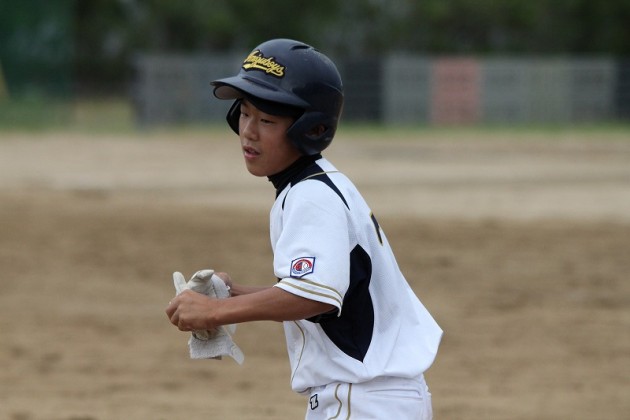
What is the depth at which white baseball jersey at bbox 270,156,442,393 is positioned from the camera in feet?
8.89

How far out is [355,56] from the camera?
3853 cm

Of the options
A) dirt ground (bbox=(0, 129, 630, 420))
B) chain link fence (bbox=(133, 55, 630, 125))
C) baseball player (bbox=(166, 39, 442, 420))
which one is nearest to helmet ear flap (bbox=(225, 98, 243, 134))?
baseball player (bbox=(166, 39, 442, 420))

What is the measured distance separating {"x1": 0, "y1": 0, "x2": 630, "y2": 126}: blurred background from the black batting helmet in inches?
843

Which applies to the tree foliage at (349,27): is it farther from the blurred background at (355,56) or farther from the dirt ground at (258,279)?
the dirt ground at (258,279)

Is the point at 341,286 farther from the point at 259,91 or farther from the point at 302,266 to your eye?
the point at 259,91

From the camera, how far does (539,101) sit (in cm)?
2980

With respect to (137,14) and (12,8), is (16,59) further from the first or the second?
(137,14)

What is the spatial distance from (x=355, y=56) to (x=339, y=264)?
3622 cm

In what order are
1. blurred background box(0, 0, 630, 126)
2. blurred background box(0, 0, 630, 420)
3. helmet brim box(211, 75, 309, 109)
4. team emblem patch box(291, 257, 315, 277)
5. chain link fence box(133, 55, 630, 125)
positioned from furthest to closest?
chain link fence box(133, 55, 630, 125), blurred background box(0, 0, 630, 126), blurred background box(0, 0, 630, 420), helmet brim box(211, 75, 309, 109), team emblem patch box(291, 257, 315, 277)

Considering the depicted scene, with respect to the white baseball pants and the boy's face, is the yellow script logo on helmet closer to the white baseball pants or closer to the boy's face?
the boy's face

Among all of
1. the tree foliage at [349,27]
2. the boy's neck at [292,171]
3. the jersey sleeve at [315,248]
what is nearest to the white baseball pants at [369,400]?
the jersey sleeve at [315,248]

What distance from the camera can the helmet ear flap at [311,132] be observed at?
2.82 m

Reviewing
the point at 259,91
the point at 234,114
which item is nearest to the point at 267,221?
the point at 234,114

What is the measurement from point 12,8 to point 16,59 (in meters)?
1.10
